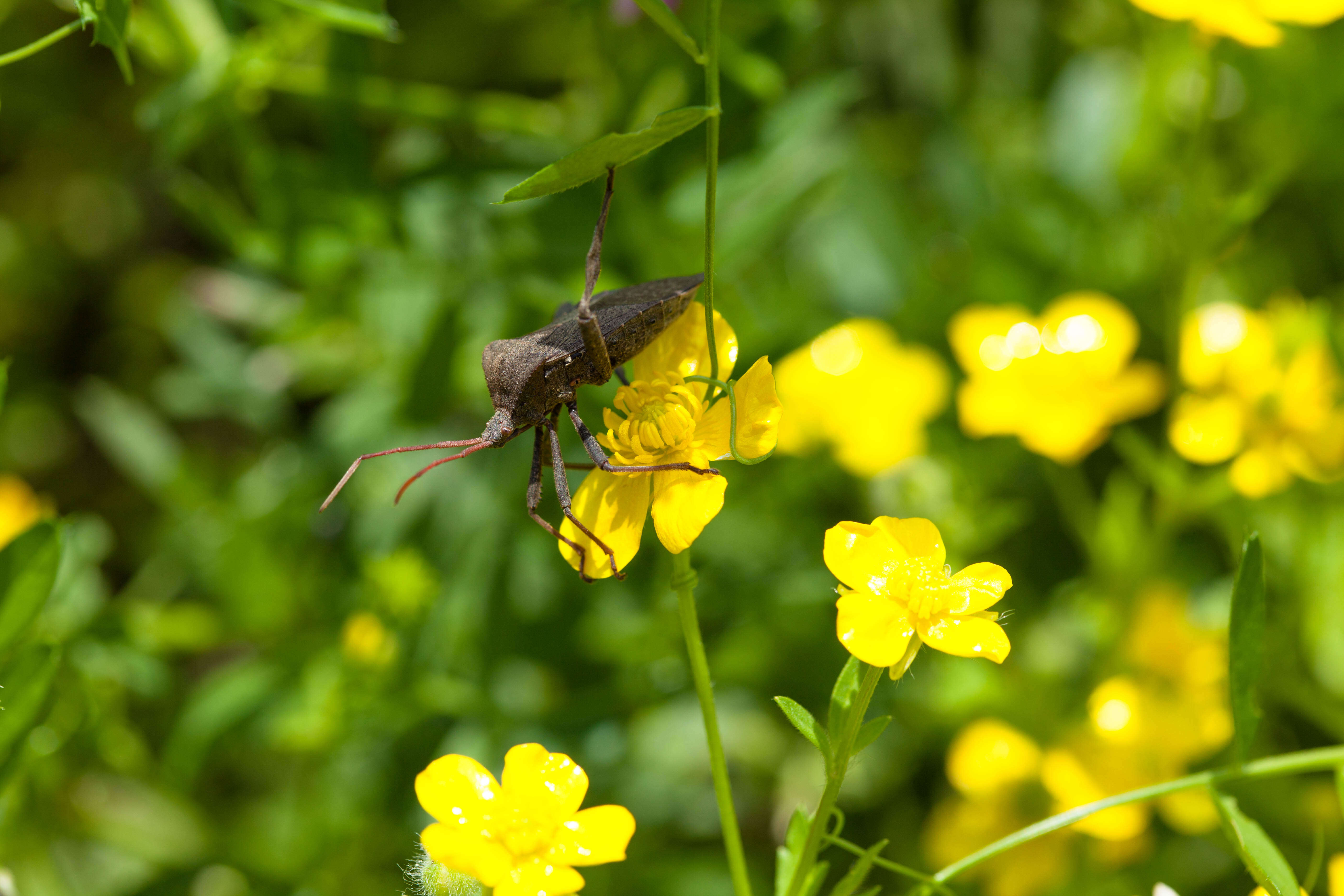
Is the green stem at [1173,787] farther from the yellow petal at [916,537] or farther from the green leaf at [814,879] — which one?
the yellow petal at [916,537]

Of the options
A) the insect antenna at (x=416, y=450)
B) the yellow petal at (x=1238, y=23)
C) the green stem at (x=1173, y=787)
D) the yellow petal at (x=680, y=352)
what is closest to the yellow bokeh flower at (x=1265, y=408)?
the yellow petal at (x=1238, y=23)

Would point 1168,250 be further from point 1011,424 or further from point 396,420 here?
point 396,420

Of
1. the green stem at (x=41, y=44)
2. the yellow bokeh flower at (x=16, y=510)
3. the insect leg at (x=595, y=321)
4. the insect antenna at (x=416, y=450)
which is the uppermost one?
the green stem at (x=41, y=44)

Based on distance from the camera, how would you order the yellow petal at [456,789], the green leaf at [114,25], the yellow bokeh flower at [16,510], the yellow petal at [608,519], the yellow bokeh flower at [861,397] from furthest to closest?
the yellow bokeh flower at [861,397]
the yellow bokeh flower at [16,510]
the yellow petal at [608,519]
the green leaf at [114,25]
the yellow petal at [456,789]

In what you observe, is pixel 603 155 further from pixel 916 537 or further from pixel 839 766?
pixel 839 766

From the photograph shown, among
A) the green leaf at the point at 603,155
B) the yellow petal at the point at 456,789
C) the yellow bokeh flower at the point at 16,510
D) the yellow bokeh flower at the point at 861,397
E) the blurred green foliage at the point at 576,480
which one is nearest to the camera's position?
the green leaf at the point at 603,155
